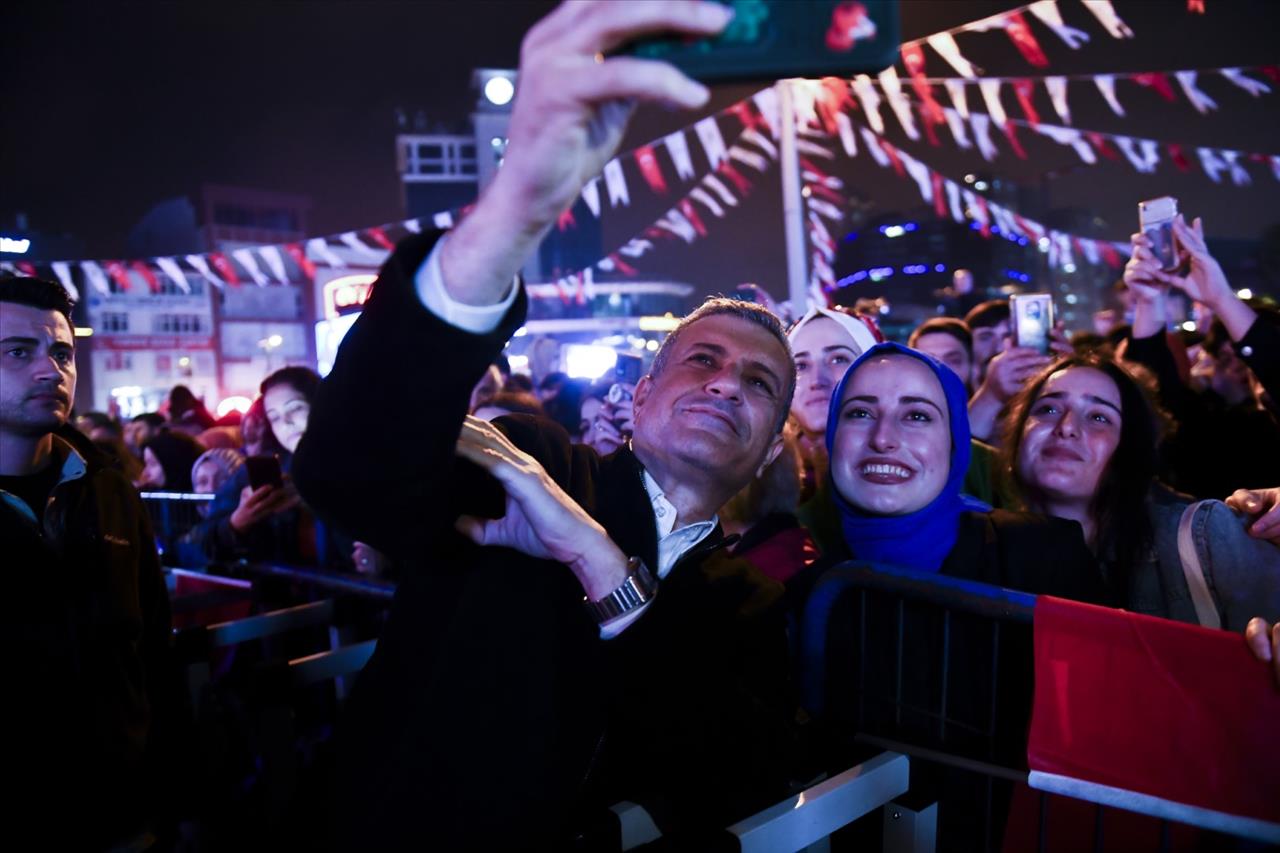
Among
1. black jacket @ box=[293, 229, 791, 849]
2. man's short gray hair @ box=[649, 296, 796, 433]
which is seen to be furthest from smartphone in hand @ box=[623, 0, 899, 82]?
man's short gray hair @ box=[649, 296, 796, 433]

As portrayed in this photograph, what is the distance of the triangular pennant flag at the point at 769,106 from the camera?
10328 millimetres

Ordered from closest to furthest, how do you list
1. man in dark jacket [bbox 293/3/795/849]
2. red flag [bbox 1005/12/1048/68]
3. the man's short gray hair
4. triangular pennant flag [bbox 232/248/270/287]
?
man in dark jacket [bbox 293/3/795/849] → the man's short gray hair → red flag [bbox 1005/12/1048/68] → triangular pennant flag [bbox 232/248/270/287]

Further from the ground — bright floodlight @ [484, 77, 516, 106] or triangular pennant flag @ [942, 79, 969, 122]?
bright floodlight @ [484, 77, 516, 106]

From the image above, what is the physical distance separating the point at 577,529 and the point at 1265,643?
1.41m

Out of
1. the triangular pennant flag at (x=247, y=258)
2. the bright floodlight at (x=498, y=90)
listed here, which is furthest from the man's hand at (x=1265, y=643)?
the bright floodlight at (x=498, y=90)

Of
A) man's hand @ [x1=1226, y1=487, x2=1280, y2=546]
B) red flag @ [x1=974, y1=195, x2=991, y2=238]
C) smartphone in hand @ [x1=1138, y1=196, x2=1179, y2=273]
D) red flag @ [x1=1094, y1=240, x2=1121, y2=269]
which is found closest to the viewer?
man's hand @ [x1=1226, y1=487, x2=1280, y2=546]

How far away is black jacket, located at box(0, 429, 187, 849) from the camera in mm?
2420

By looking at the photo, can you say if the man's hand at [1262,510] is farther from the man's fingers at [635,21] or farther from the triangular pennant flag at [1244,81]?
the triangular pennant flag at [1244,81]

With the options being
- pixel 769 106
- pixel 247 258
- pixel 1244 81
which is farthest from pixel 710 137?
pixel 247 258

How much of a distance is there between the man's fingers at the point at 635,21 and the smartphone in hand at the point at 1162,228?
11.8 ft

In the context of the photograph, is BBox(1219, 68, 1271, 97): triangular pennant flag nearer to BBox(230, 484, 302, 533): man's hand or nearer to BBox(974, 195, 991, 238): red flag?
BBox(974, 195, 991, 238): red flag

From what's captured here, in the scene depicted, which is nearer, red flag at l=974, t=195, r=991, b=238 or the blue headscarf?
the blue headscarf

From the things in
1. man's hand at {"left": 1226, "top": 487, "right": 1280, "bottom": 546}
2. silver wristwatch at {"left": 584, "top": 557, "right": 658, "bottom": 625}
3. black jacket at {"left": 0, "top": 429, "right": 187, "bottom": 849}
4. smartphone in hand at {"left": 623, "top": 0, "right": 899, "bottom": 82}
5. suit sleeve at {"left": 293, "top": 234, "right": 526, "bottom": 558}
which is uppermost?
smartphone in hand at {"left": 623, "top": 0, "right": 899, "bottom": 82}

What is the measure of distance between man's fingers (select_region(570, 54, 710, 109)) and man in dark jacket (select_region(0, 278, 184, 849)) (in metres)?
2.61
